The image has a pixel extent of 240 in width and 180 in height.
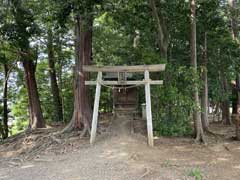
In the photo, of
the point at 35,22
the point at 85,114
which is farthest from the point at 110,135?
the point at 35,22

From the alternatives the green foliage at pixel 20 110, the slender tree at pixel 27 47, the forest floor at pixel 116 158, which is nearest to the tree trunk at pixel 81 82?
the forest floor at pixel 116 158

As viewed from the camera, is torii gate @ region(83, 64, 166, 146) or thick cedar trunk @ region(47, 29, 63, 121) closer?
torii gate @ region(83, 64, 166, 146)

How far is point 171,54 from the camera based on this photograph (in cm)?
1116

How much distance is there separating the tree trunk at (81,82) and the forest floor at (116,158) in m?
0.58

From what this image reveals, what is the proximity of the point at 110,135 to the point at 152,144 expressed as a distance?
1530 millimetres

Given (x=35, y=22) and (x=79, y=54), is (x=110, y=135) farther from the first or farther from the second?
(x=35, y=22)

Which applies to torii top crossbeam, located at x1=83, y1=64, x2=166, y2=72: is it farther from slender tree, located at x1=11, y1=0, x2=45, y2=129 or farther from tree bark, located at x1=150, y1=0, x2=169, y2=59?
slender tree, located at x1=11, y1=0, x2=45, y2=129

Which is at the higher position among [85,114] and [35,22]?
[35,22]

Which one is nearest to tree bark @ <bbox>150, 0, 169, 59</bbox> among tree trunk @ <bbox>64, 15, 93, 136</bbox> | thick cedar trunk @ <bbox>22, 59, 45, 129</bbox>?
tree trunk @ <bbox>64, 15, 93, 136</bbox>

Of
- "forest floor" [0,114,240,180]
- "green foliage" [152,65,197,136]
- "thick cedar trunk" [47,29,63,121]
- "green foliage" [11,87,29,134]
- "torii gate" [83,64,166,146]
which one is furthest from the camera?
"green foliage" [11,87,29,134]

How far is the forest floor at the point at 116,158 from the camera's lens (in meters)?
5.84

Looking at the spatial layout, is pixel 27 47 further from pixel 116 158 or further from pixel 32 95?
pixel 116 158

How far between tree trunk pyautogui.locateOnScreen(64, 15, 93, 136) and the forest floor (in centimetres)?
58

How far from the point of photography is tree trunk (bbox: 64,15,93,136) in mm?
9398
